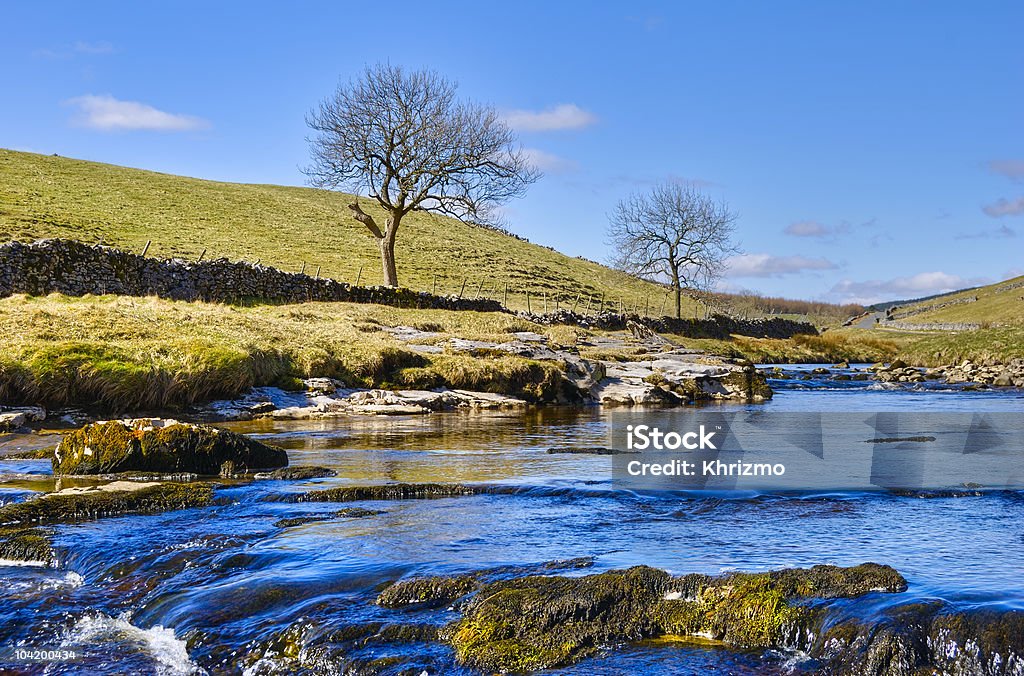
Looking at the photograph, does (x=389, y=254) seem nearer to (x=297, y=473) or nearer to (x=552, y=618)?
(x=297, y=473)

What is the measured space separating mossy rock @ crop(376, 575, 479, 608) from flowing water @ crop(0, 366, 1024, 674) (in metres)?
0.14

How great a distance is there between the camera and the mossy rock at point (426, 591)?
5.82 m

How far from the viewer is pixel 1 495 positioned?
892cm

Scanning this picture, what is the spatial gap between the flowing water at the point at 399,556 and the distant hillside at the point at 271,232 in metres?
41.5

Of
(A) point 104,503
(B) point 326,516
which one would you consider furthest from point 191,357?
(B) point 326,516

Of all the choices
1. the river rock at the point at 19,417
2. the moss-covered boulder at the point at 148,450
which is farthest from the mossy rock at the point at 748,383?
the river rock at the point at 19,417

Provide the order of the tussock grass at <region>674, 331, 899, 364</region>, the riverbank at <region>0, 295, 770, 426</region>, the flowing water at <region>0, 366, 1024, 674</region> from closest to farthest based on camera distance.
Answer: the flowing water at <region>0, 366, 1024, 674</region>
the riverbank at <region>0, 295, 770, 426</region>
the tussock grass at <region>674, 331, 899, 364</region>

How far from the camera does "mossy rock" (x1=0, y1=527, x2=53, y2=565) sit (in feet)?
23.4

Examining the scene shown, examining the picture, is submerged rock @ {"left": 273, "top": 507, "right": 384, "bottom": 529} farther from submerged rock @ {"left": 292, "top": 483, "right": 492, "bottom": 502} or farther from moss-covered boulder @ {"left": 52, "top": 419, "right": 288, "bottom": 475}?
moss-covered boulder @ {"left": 52, "top": 419, "right": 288, "bottom": 475}

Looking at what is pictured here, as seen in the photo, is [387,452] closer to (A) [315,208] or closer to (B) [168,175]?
(A) [315,208]

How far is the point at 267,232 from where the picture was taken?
69.1 metres

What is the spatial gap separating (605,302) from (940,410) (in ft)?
160

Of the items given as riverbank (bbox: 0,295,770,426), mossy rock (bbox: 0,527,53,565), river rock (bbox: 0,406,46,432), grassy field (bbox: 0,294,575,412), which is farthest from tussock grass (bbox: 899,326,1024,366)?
mossy rock (bbox: 0,527,53,565)

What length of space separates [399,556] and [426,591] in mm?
930
